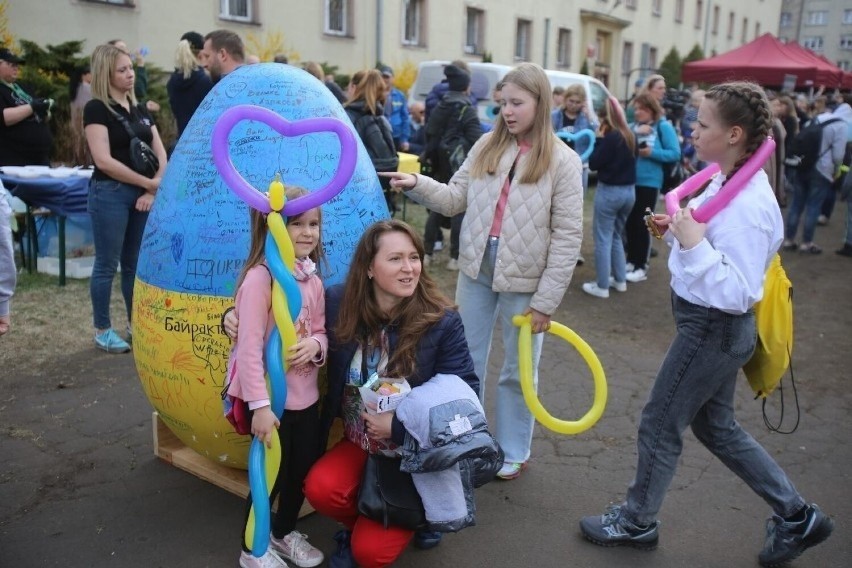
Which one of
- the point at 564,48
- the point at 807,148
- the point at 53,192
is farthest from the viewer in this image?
the point at 564,48

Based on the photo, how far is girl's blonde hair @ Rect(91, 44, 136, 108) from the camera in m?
4.52

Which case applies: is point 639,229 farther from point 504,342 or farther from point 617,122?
point 504,342

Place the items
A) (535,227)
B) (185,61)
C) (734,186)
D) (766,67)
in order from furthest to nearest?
(766,67), (185,61), (535,227), (734,186)

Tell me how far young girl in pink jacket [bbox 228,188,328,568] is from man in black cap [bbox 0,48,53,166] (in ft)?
17.0

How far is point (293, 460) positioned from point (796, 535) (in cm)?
198

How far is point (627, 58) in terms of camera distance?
32.5m

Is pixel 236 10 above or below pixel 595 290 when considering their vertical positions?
above

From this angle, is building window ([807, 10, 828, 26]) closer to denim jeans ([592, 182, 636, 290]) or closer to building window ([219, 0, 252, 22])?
building window ([219, 0, 252, 22])

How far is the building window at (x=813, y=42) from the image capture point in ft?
208

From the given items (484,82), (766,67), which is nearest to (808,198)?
(484,82)

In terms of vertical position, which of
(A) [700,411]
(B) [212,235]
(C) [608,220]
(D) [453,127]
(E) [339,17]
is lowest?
(A) [700,411]

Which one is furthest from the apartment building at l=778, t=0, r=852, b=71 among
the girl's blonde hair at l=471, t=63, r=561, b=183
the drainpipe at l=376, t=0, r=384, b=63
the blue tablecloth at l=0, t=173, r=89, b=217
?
the girl's blonde hair at l=471, t=63, r=561, b=183

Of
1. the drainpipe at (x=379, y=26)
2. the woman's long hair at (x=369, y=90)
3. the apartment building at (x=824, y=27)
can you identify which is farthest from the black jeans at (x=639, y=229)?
the apartment building at (x=824, y=27)

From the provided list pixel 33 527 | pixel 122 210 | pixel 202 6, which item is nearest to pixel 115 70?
pixel 122 210
